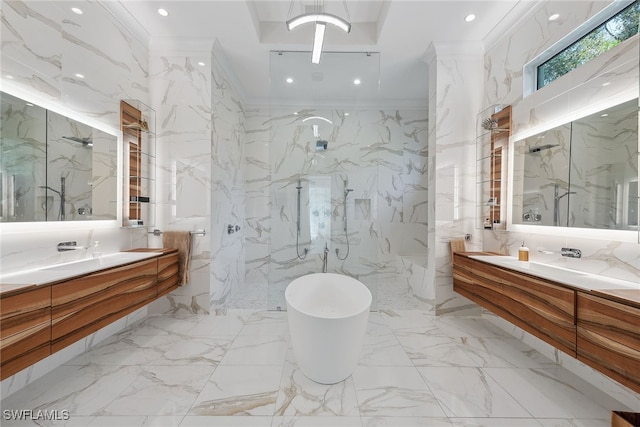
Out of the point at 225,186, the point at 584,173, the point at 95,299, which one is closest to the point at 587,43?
the point at 584,173

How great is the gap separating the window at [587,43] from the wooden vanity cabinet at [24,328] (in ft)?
13.1

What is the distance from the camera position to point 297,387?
68.6 inches

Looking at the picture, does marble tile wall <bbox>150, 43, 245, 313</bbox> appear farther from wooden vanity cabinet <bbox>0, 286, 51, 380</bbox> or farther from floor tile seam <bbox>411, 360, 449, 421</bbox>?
floor tile seam <bbox>411, 360, 449, 421</bbox>

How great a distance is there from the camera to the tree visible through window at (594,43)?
1746mm

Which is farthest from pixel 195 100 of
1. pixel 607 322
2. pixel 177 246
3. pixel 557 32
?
pixel 607 322

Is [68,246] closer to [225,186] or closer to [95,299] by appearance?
[95,299]

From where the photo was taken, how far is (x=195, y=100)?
9.68 feet

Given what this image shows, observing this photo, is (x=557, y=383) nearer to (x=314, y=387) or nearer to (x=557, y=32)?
(x=314, y=387)

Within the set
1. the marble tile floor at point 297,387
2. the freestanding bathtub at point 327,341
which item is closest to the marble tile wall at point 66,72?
Result: the marble tile floor at point 297,387

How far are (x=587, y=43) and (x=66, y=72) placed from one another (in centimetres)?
417

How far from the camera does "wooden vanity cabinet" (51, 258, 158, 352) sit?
1.49 m

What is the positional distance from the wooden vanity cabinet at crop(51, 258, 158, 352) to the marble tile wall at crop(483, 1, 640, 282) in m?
3.53

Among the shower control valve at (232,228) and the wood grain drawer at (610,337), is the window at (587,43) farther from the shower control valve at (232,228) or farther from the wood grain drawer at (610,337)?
the shower control valve at (232,228)

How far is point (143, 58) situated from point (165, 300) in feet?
9.18
